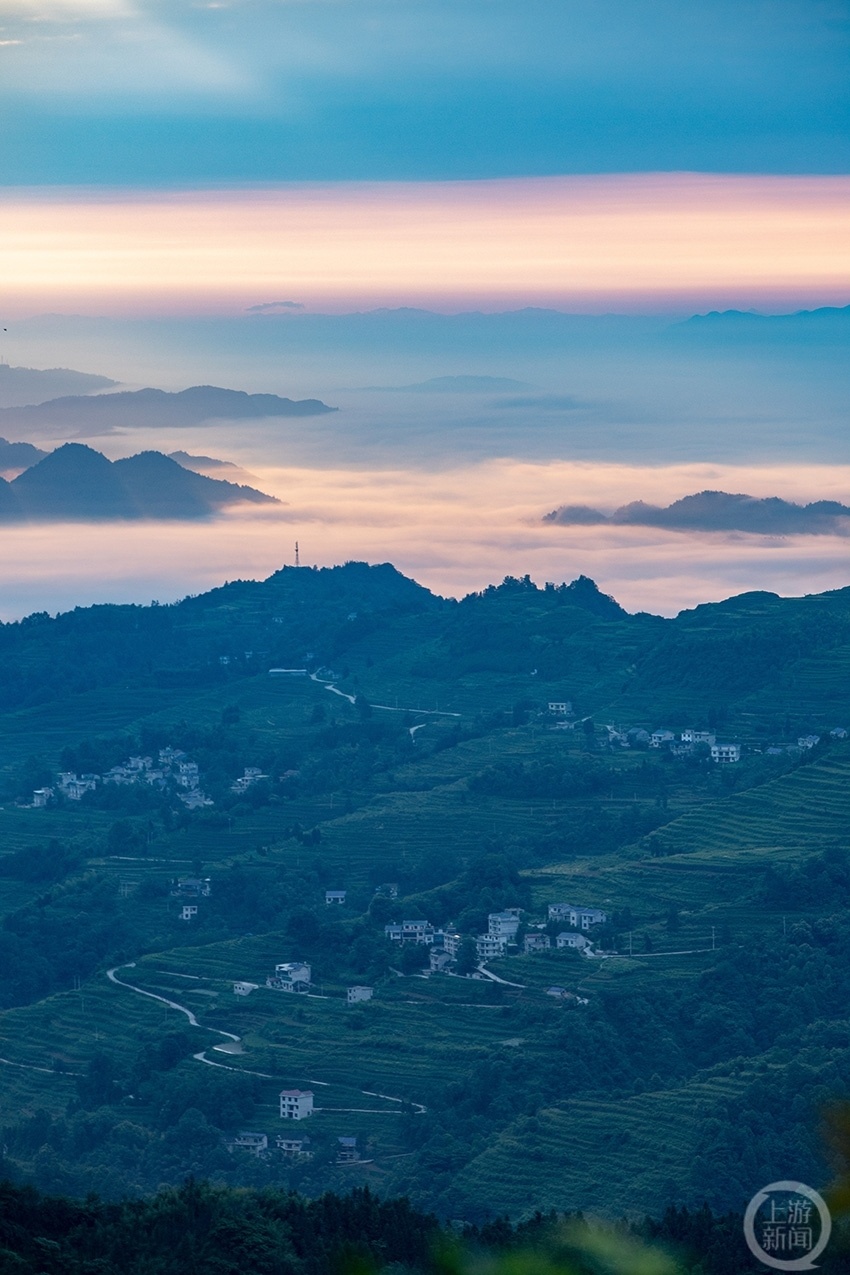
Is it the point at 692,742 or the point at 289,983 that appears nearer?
the point at 289,983

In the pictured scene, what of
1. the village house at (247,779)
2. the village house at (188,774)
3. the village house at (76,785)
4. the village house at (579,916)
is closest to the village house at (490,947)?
the village house at (579,916)

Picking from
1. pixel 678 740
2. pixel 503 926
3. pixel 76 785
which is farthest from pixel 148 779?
pixel 503 926

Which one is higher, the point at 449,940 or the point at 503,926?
the point at 503,926

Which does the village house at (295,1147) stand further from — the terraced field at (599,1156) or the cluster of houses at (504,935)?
the cluster of houses at (504,935)

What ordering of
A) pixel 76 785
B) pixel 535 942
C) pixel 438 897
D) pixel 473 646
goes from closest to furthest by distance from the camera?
1. pixel 535 942
2. pixel 438 897
3. pixel 76 785
4. pixel 473 646

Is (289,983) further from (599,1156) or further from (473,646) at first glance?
(473,646)

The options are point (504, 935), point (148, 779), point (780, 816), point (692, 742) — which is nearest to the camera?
point (504, 935)

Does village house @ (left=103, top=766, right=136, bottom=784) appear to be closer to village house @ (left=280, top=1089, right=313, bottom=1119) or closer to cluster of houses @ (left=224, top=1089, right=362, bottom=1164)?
cluster of houses @ (left=224, top=1089, right=362, bottom=1164)
